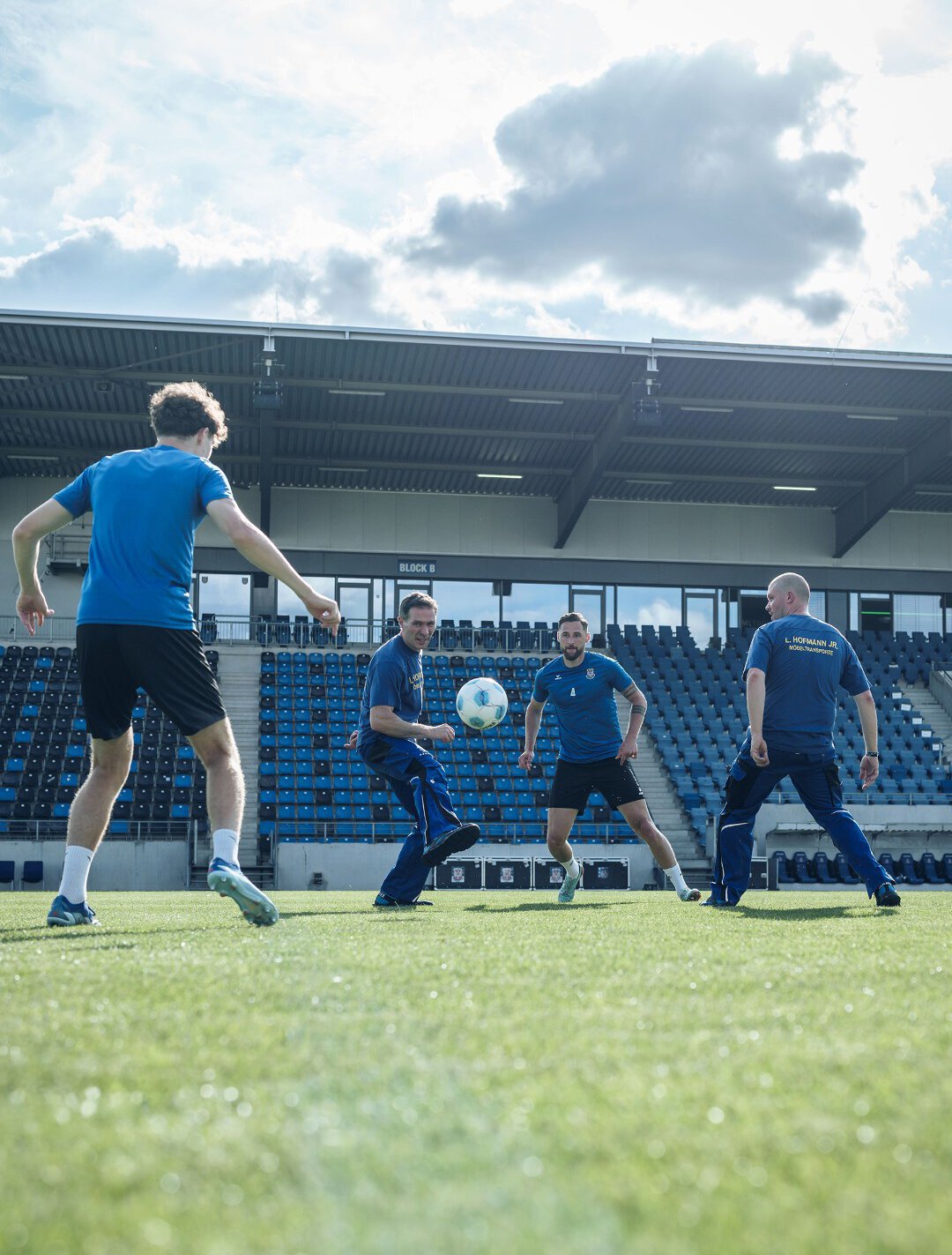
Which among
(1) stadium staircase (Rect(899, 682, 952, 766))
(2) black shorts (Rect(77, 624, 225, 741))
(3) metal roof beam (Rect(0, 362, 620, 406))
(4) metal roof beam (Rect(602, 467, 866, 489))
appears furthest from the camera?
(4) metal roof beam (Rect(602, 467, 866, 489))

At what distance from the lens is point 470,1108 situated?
1.79 metres

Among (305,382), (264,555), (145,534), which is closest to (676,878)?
(264,555)

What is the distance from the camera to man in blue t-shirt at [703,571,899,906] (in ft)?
25.4

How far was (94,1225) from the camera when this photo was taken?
129cm

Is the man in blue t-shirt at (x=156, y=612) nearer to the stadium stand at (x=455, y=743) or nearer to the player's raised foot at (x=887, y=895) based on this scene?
the player's raised foot at (x=887, y=895)

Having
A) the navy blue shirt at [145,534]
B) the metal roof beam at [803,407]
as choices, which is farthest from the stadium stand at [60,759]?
the navy blue shirt at [145,534]

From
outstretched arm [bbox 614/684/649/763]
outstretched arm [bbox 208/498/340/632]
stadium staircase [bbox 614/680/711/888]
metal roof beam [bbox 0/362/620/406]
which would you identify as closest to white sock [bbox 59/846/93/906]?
outstretched arm [bbox 208/498/340/632]

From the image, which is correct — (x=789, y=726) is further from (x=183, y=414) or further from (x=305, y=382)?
(x=305, y=382)

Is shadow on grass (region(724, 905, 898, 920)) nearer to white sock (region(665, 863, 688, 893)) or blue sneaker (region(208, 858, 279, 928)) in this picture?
white sock (region(665, 863, 688, 893))

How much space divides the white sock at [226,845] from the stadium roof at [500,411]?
1979 cm

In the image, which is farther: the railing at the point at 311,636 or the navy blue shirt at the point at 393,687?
the railing at the point at 311,636

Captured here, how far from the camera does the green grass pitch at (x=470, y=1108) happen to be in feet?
4.31

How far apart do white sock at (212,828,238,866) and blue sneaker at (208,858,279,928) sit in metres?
0.03

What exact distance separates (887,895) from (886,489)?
2439cm
